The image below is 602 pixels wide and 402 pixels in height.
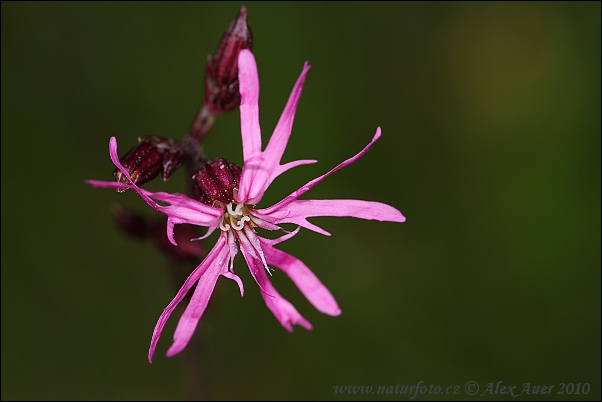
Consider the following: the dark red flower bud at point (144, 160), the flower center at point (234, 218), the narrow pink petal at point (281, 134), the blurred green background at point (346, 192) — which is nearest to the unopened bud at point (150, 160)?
the dark red flower bud at point (144, 160)

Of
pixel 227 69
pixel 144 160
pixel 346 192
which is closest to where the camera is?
pixel 144 160

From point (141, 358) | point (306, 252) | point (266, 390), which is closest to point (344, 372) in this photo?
point (266, 390)

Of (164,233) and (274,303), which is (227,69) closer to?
(164,233)

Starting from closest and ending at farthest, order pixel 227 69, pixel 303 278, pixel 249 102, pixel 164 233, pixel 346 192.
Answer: pixel 249 102, pixel 303 278, pixel 227 69, pixel 164 233, pixel 346 192

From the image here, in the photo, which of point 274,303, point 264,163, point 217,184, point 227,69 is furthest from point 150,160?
point 274,303

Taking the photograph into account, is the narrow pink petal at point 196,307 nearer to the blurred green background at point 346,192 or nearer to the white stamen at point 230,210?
the white stamen at point 230,210

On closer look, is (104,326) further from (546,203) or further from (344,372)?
(546,203)
